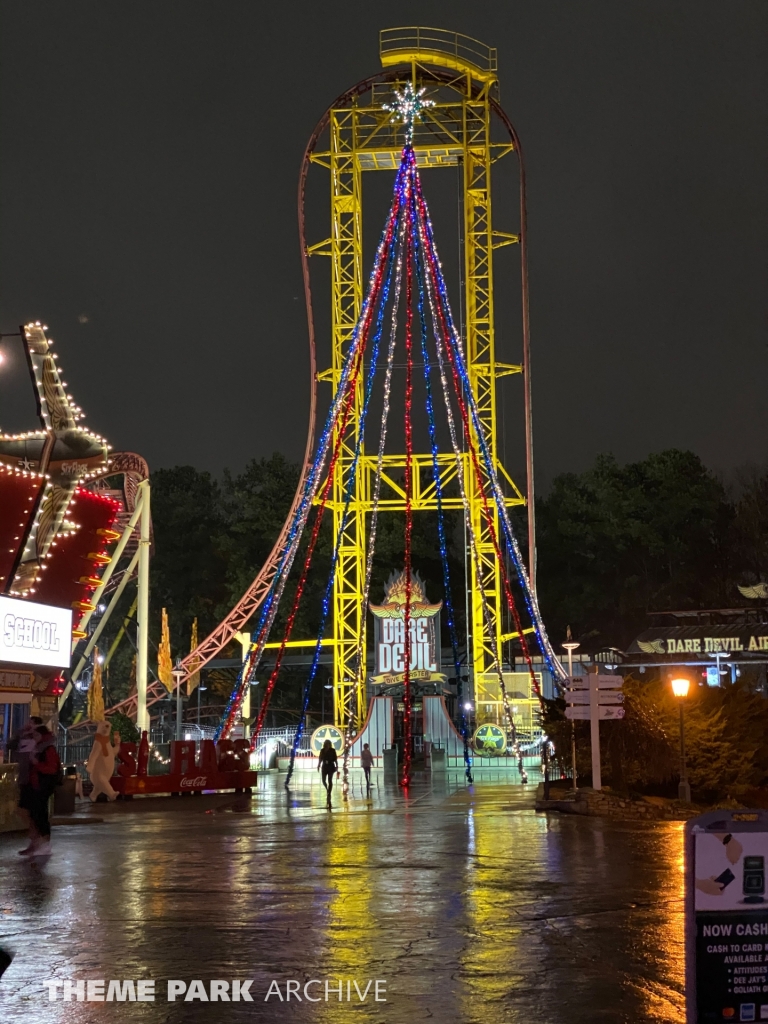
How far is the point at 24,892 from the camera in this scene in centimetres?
1218

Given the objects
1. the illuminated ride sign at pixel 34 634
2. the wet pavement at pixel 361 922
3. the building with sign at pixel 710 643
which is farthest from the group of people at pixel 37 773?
the building with sign at pixel 710 643

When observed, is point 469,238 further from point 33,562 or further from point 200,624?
point 200,624

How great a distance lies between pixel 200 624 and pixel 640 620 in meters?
25.7

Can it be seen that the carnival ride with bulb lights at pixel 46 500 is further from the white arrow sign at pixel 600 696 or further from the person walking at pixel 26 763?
the white arrow sign at pixel 600 696

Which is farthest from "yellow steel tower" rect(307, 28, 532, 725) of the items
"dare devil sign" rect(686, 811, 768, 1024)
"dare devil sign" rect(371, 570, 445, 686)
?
"dare devil sign" rect(686, 811, 768, 1024)

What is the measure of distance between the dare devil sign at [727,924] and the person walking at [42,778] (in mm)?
12072

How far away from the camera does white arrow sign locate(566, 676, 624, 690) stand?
22697mm

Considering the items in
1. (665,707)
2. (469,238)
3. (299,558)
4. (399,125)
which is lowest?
(665,707)

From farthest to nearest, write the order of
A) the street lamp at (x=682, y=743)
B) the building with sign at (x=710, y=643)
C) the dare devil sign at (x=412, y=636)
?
the dare devil sign at (x=412, y=636) → the building with sign at (x=710, y=643) → the street lamp at (x=682, y=743)

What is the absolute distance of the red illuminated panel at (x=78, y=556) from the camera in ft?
89.3

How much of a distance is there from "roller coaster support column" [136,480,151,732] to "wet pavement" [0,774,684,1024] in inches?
599

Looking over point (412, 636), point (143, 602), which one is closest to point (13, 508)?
point (143, 602)

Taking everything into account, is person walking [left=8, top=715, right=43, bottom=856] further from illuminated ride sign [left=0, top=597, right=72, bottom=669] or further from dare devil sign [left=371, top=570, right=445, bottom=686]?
dare devil sign [left=371, top=570, right=445, bottom=686]

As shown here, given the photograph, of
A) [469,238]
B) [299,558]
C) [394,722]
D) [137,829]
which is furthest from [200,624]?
[137,829]
